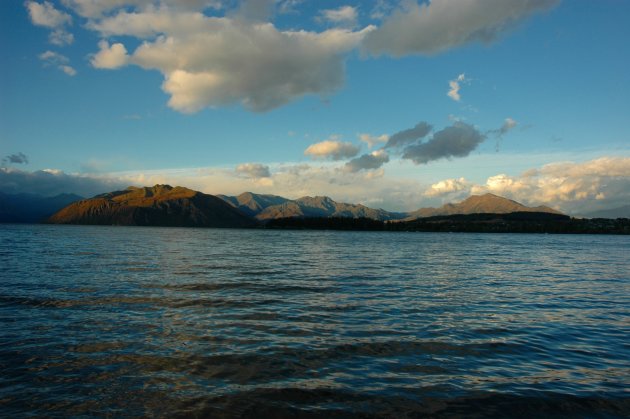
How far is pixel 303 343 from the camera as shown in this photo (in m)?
20.2

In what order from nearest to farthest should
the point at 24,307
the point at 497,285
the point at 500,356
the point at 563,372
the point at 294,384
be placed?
the point at 294,384
the point at 563,372
the point at 500,356
the point at 24,307
the point at 497,285

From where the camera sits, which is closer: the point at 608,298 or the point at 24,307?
the point at 24,307

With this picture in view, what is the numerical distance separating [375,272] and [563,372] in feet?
121

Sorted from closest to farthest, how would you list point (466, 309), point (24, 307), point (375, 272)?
point (24, 307)
point (466, 309)
point (375, 272)

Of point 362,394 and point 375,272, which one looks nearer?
point 362,394

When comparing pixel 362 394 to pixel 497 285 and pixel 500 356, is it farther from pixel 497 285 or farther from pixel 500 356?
pixel 497 285

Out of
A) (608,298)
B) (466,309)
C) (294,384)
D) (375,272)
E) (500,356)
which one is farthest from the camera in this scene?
(375,272)

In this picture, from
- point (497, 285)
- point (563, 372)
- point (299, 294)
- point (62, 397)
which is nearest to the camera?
point (62, 397)

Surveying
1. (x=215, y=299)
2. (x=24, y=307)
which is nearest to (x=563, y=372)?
(x=215, y=299)

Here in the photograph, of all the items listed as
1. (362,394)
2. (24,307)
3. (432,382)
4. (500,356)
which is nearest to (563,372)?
(500,356)

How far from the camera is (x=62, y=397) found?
13.8 m

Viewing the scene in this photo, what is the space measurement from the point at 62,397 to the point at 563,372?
65.5 feet

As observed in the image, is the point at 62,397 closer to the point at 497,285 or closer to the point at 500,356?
the point at 500,356

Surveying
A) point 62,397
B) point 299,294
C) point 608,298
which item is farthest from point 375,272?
point 62,397
